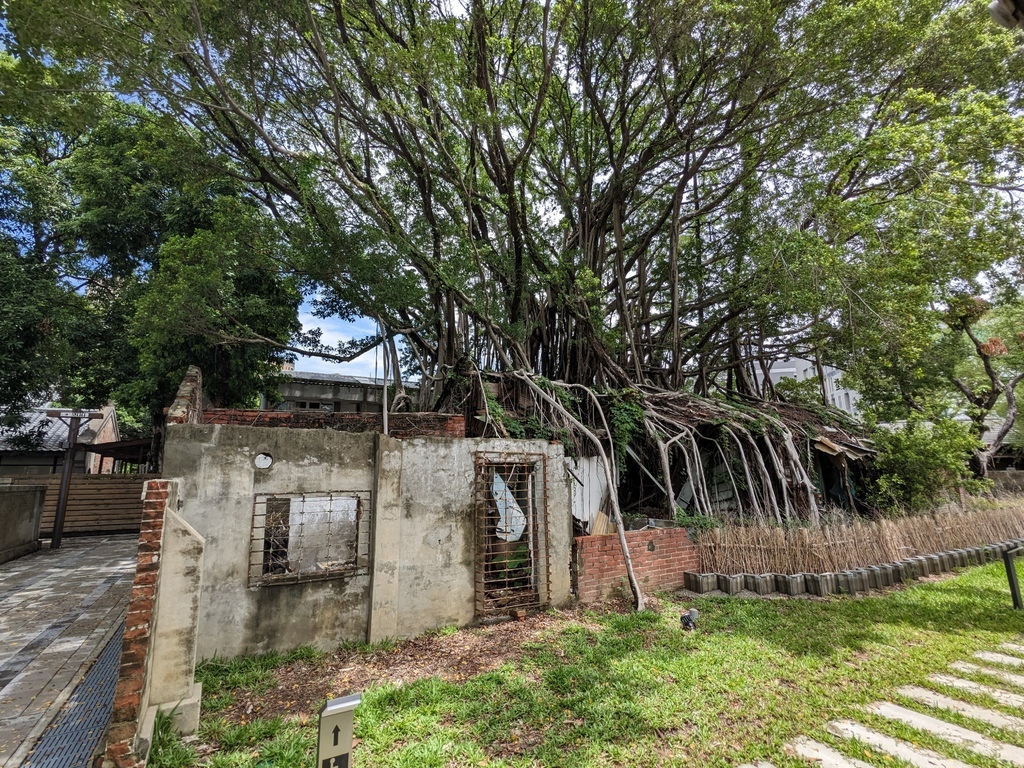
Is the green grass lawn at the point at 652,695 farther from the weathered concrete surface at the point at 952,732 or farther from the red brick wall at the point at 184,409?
the red brick wall at the point at 184,409

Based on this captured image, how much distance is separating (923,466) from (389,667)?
9614 millimetres

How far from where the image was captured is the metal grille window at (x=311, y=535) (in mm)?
4031

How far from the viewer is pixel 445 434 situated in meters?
6.25

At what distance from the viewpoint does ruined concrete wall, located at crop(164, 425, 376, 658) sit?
379 cm

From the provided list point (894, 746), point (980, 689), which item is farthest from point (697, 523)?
point (894, 746)

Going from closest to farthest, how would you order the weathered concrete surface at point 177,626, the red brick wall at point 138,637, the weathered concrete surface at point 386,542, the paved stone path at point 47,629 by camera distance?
the red brick wall at point 138,637 < the weathered concrete surface at point 177,626 < the paved stone path at point 47,629 < the weathered concrete surface at point 386,542

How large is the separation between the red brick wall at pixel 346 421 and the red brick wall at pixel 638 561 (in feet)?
7.72

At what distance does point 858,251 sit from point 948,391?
10615 millimetres

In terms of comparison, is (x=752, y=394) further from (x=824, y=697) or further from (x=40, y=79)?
(x=40, y=79)

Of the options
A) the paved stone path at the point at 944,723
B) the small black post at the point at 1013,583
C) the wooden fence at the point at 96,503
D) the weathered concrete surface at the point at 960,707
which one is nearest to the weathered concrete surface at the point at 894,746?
the paved stone path at the point at 944,723

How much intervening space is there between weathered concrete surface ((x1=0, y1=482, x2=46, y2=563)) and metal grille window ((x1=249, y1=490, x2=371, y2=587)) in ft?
23.8

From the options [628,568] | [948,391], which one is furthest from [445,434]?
[948,391]

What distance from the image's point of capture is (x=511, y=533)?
17.1ft

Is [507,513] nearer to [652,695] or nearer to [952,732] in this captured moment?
[652,695]
